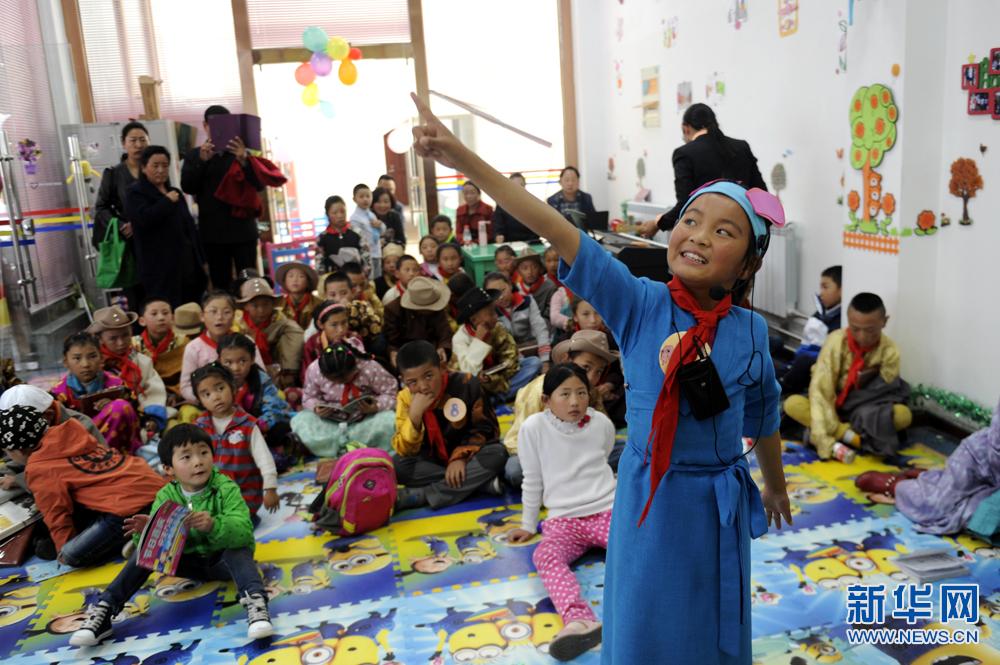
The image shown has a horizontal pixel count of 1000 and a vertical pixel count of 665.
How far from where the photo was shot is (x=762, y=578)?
2742 mm

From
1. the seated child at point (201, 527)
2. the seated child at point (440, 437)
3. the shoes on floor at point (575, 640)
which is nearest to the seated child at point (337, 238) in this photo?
the seated child at point (440, 437)

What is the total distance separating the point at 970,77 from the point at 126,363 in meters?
4.15

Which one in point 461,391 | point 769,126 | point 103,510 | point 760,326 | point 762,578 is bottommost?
point 762,578

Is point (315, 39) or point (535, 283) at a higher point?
point (315, 39)

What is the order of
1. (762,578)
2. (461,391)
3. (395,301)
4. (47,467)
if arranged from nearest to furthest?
(762,578) < (47,467) < (461,391) < (395,301)

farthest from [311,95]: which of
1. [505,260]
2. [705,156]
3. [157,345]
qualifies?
[705,156]

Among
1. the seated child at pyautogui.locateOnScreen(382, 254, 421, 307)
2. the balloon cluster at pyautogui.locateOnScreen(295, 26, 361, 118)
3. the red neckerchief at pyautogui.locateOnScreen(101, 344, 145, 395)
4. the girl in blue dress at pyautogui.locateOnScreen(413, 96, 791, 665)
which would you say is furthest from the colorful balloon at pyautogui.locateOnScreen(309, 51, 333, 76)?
the girl in blue dress at pyautogui.locateOnScreen(413, 96, 791, 665)

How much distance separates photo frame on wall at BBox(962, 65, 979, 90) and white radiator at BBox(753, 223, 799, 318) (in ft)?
5.08

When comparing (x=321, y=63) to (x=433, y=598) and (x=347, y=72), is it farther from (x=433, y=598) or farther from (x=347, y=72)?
(x=433, y=598)

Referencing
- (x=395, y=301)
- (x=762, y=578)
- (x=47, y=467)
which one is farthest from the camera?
(x=395, y=301)

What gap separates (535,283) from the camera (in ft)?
18.9

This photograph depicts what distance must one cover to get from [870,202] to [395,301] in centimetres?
275

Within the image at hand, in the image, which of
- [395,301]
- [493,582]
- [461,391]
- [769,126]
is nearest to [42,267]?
[395,301]

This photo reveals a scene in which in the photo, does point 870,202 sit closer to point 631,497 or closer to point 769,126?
point 769,126
